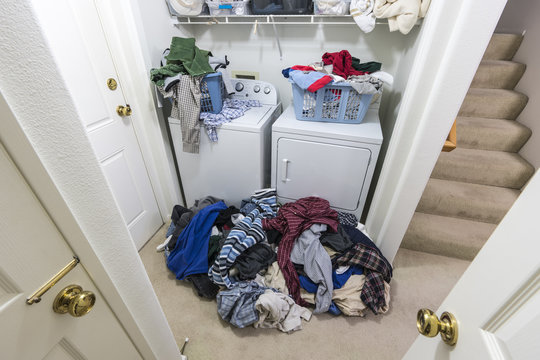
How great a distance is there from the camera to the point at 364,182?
1.62 m

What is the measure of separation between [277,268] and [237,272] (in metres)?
0.25

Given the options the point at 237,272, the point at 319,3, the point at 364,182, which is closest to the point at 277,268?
the point at 237,272

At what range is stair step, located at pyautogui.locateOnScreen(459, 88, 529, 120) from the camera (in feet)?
6.91

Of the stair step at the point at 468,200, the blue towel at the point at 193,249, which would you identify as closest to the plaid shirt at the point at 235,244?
the blue towel at the point at 193,249

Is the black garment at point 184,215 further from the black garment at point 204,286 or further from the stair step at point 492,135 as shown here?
the stair step at point 492,135

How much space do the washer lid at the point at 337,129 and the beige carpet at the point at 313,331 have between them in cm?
100

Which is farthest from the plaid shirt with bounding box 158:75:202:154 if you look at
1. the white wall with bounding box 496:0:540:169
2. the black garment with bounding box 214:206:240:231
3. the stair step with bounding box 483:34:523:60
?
the stair step with bounding box 483:34:523:60

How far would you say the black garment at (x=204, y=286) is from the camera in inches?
60.6

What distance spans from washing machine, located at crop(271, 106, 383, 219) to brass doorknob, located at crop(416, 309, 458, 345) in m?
1.10

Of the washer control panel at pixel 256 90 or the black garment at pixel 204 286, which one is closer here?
the black garment at pixel 204 286

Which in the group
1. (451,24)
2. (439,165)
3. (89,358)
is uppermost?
(451,24)

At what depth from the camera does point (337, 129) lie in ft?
5.06

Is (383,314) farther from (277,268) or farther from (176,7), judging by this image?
(176,7)

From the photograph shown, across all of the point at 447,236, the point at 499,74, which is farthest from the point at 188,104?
the point at 499,74
